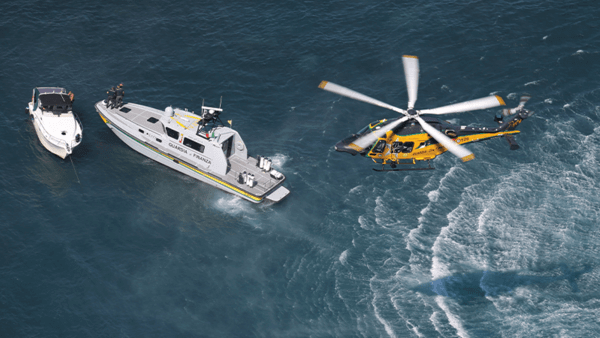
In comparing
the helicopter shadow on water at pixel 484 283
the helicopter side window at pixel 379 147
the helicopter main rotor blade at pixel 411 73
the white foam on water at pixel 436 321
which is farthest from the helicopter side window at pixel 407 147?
the white foam on water at pixel 436 321

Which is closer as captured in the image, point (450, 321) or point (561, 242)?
point (450, 321)

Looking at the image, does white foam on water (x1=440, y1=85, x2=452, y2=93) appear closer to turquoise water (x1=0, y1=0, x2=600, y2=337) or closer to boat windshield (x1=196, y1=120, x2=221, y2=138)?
turquoise water (x1=0, y1=0, x2=600, y2=337)

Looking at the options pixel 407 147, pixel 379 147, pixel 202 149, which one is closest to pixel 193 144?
pixel 202 149

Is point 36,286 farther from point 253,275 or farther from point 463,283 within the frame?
point 463,283

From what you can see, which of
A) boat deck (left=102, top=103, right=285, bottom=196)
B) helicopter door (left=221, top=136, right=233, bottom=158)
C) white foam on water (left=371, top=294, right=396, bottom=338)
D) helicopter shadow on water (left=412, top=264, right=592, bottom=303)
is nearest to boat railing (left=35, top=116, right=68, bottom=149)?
boat deck (left=102, top=103, right=285, bottom=196)

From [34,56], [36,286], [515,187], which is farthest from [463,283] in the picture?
[34,56]
